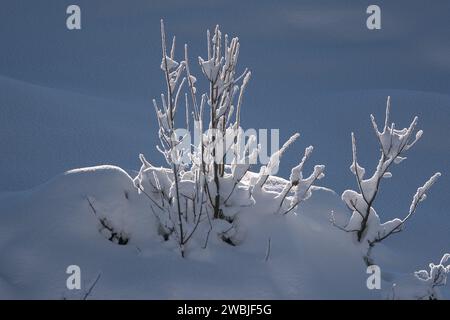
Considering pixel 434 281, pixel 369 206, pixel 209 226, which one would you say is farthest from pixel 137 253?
pixel 434 281

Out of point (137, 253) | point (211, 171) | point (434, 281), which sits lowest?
point (434, 281)

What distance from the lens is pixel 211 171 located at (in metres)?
3.19

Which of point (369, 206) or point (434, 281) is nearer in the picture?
point (434, 281)

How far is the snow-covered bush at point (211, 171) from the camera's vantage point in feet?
9.73

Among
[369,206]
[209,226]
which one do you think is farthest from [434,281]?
[209,226]

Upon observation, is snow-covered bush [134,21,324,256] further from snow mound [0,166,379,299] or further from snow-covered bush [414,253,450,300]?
snow-covered bush [414,253,450,300]

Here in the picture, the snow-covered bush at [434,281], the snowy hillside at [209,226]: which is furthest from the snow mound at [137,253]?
the snow-covered bush at [434,281]

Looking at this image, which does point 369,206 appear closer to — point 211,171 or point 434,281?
point 434,281

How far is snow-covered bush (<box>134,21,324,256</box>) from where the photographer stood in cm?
296

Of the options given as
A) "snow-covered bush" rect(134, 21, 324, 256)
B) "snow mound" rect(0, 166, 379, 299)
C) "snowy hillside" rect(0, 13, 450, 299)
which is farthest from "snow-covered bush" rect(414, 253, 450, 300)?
"snow-covered bush" rect(134, 21, 324, 256)

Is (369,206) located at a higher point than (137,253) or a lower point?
higher

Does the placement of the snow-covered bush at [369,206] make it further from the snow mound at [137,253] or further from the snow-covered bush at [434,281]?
the snow-covered bush at [434,281]
